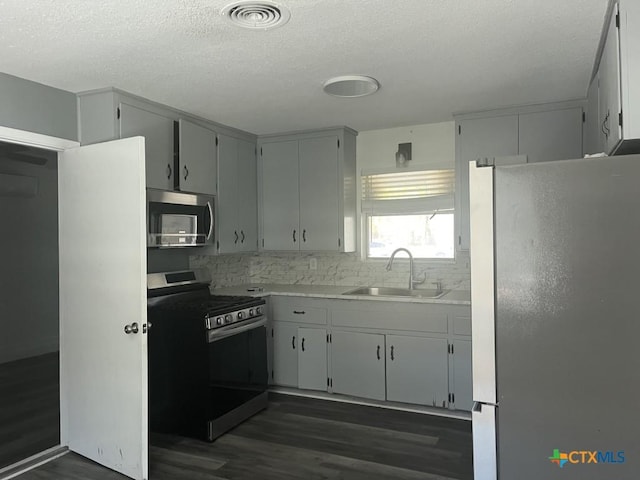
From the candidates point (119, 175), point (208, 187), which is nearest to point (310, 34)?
point (119, 175)

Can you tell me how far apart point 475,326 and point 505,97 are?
228cm

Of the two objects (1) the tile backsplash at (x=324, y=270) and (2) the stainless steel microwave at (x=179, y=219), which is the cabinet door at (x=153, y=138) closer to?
(2) the stainless steel microwave at (x=179, y=219)

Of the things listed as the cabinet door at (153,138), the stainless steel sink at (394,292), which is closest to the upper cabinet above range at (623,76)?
the stainless steel sink at (394,292)

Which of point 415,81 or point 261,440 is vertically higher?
point 415,81

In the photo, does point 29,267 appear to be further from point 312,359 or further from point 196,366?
point 312,359

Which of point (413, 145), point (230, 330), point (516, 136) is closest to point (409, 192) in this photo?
point (413, 145)

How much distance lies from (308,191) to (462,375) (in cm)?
199

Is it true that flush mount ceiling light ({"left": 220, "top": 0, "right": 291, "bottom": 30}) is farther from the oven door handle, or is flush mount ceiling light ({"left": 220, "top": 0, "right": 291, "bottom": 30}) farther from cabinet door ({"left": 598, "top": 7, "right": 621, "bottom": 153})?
the oven door handle

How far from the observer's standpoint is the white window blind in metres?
4.26

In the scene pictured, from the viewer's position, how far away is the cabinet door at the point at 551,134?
3510mm

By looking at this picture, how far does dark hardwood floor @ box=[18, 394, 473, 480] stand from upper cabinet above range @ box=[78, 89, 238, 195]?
5.84 feet

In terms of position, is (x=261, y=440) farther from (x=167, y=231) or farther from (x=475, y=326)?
(x=475, y=326)

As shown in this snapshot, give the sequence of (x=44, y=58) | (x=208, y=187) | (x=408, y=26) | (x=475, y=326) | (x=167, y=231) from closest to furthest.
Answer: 1. (x=475, y=326)
2. (x=408, y=26)
3. (x=44, y=58)
4. (x=167, y=231)
5. (x=208, y=187)

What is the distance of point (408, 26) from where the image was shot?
2.25 m
